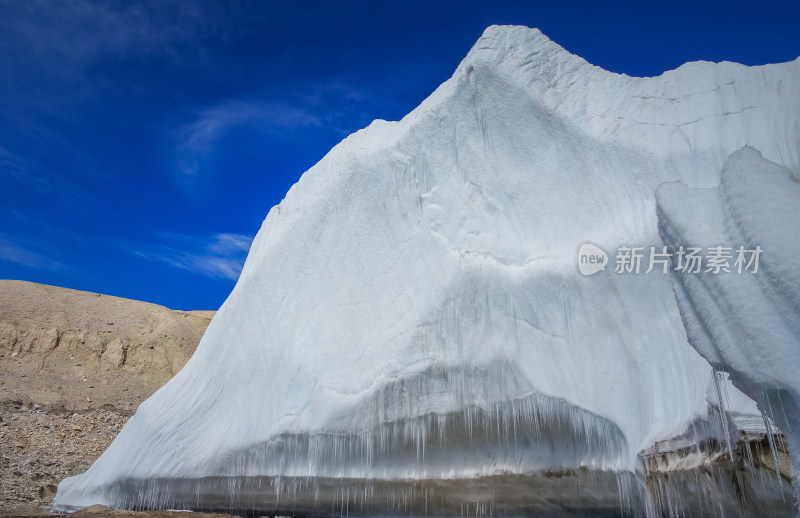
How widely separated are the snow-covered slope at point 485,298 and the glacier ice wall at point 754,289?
593 millimetres

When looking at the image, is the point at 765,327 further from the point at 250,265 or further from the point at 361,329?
the point at 250,265

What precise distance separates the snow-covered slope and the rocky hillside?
540 centimetres

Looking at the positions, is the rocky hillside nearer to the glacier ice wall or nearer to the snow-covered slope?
the snow-covered slope

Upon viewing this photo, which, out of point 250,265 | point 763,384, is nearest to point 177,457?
point 250,265

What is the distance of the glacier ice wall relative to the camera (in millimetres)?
2541

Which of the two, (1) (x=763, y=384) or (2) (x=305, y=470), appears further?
(2) (x=305, y=470)

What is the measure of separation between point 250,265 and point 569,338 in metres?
3.71

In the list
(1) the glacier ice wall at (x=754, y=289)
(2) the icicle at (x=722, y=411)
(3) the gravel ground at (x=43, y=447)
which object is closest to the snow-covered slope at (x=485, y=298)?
(2) the icicle at (x=722, y=411)

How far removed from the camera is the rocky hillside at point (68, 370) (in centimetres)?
970

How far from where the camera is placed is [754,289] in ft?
8.75

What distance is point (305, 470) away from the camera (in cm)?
455

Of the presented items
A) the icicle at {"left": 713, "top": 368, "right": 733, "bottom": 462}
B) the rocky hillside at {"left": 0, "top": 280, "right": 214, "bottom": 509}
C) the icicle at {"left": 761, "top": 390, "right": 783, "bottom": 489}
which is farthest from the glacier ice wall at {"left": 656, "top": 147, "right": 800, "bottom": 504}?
the rocky hillside at {"left": 0, "top": 280, "right": 214, "bottom": 509}

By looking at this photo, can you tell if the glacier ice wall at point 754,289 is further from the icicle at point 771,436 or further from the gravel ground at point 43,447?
the gravel ground at point 43,447

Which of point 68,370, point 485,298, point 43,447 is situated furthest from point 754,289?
point 68,370
